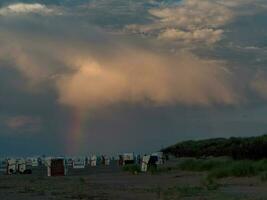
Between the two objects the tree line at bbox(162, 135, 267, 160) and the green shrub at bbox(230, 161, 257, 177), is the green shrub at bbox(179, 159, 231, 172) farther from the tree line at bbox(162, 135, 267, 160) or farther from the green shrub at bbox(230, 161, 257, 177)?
the green shrub at bbox(230, 161, 257, 177)

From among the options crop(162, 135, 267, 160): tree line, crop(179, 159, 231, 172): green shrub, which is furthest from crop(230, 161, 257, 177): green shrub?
crop(162, 135, 267, 160): tree line

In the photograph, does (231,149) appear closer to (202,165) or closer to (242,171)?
(202,165)

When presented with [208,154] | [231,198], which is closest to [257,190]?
[231,198]

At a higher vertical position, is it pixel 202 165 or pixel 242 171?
pixel 202 165

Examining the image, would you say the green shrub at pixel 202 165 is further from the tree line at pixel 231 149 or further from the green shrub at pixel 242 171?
the green shrub at pixel 242 171

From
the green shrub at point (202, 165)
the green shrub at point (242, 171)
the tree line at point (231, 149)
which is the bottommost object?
the green shrub at point (242, 171)

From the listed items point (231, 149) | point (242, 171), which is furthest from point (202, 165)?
point (231, 149)

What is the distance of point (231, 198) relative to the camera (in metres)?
22.5

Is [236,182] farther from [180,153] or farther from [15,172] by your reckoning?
[180,153]

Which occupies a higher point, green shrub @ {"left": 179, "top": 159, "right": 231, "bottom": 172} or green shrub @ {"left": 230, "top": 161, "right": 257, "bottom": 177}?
green shrub @ {"left": 179, "top": 159, "right": 231, "bottom": 172}

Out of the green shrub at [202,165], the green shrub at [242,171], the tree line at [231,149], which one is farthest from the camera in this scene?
the tree line at [231,149]

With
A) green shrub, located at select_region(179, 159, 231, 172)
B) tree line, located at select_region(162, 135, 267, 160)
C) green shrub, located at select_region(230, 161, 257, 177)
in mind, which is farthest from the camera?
tree line, located at select_region(162, 135, 267, 160)

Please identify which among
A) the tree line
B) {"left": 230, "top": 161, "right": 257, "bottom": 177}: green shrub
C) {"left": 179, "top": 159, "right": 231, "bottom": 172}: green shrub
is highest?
the tree line

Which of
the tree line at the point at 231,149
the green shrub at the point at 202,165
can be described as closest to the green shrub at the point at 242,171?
the green shrub at the point at 202,165
